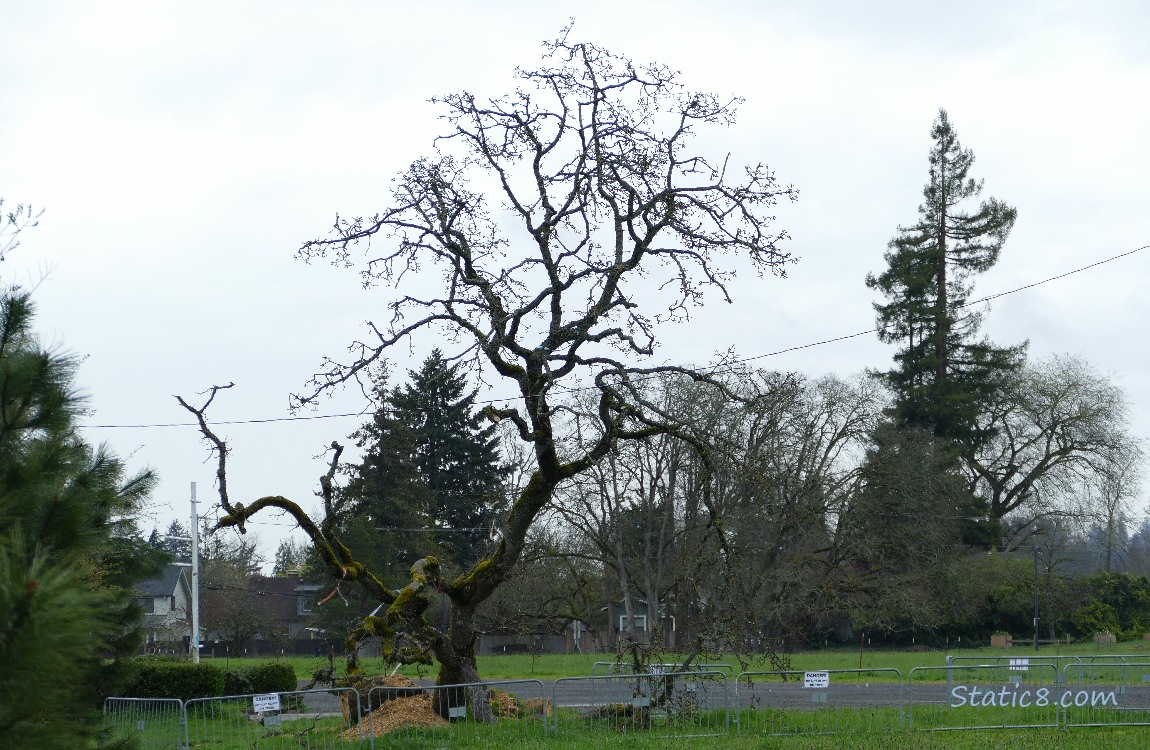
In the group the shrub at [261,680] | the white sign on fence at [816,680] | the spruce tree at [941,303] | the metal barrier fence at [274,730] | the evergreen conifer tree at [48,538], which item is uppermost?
the spruce tree at [941,303]

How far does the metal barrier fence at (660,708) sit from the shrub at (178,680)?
11518mm

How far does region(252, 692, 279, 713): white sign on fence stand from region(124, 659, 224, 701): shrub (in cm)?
1121

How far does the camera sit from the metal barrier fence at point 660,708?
50.4 feet

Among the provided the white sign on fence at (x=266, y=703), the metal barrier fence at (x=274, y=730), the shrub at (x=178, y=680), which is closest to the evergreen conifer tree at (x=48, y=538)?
the white sign on fence at (x=266, y=703)

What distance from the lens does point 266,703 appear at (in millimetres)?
14148

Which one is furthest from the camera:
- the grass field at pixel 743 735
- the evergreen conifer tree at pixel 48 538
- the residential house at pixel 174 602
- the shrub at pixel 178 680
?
the residential house at pixel 174 602

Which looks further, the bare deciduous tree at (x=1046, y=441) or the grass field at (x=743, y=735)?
the bare deciduous tree at (x=1046, y=441)

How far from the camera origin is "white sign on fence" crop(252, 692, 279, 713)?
46.1 feet

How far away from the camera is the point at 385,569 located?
49.7 metres

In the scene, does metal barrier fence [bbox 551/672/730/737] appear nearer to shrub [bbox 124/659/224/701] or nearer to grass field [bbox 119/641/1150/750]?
grass field [bbox 119/641/1150/750]

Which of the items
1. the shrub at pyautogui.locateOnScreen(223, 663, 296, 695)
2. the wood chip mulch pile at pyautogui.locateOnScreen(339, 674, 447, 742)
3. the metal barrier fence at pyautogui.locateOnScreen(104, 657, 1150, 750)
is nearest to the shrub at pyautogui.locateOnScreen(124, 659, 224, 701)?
the shrub at pyautogui.locateOnScreen(223, 663, 296, 695)

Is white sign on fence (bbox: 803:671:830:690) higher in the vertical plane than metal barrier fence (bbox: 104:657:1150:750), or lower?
higher

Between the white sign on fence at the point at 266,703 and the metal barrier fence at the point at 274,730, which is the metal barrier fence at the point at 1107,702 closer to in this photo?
the metal barrier fence at the point at 274,730

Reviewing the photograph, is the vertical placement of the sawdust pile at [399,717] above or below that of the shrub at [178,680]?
above
